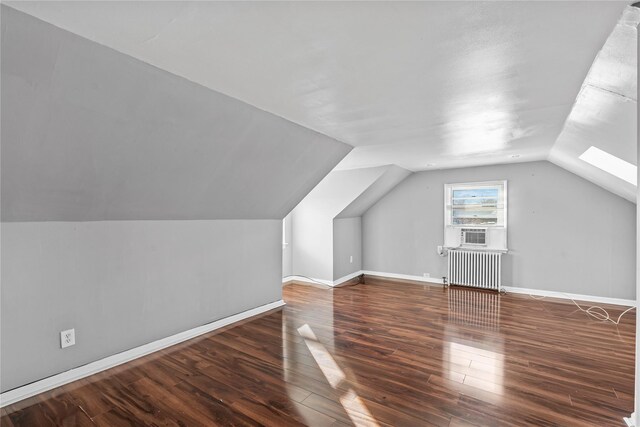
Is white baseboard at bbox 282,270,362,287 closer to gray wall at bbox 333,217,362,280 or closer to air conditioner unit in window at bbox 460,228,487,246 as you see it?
gray wall at bbox 333,217,362,280

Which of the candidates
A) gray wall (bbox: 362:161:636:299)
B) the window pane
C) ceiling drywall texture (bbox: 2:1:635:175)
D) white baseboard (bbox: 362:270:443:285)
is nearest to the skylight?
ceiling drywall texture (bbox: 2:1:635:175)

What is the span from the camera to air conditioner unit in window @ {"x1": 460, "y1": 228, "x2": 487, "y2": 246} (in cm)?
522

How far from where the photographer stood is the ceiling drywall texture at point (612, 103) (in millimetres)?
1466

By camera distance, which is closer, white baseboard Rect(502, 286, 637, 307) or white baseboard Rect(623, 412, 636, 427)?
white baseboard Rect(623, 412, 636, 427)

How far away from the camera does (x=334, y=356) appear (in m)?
2.79

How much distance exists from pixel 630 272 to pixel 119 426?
19.0 feet

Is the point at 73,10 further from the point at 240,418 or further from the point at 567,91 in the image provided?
the point at 567,91

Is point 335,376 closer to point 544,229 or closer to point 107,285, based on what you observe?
point 107,285

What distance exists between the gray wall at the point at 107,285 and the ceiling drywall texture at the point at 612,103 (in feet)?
11.1

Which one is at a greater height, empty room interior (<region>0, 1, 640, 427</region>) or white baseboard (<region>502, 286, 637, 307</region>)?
empty room interior (<region>0, 1, 640, 427</region>)

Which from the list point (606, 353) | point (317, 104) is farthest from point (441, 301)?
point (317, 104)

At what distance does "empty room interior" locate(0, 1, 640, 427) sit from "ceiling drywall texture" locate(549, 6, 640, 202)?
0.02m

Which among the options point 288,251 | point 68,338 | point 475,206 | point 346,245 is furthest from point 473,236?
point 68,338

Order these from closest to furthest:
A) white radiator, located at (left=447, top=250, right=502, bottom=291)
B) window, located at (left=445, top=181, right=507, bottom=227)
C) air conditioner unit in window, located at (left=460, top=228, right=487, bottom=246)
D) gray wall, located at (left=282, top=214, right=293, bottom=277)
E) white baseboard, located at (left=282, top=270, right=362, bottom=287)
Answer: white radiator, located at (left=447, top=250, right=502, bottom=291)
window, located at (left=445, top=181, right=507, bottom=227)
air conditioner unit in window, located at (left=460, top=228, right=487, bottom=246)
white baseboard, located at (left=282, top=270, right=362, bottom=287)
gray wall, located at (left=282, top=214, right=293, bottom=277)
